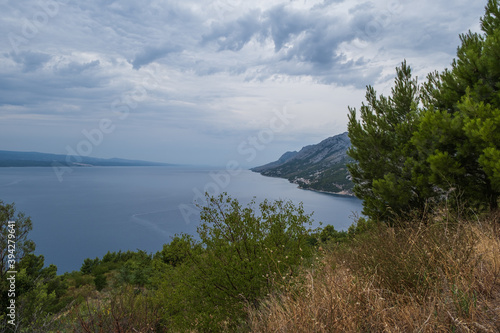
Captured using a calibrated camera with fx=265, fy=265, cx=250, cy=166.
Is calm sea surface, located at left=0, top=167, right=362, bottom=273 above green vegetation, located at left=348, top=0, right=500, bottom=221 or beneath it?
beneath

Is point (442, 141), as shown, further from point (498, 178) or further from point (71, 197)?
point (71, 197)

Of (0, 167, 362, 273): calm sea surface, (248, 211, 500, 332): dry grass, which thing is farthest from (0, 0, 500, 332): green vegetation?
(0, 167, 362, 273): calm sea surface

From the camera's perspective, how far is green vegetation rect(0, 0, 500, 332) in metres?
3.12

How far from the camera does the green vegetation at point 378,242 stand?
123 inches

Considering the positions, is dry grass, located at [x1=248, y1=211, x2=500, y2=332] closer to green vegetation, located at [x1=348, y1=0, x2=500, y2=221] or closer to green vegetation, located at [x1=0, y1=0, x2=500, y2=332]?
green vegetation, located at [x1=0, y1=0, x2=500, y2=332]

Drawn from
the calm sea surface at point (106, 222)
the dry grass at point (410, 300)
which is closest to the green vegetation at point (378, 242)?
the dry grass at point (410, 300)

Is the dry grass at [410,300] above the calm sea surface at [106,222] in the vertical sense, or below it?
above

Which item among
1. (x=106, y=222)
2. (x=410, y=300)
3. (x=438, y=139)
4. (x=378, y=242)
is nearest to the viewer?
(x=410, y=300)

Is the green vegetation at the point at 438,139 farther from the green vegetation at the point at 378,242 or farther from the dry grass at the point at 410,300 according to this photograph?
the dry grass at the point at 410,300

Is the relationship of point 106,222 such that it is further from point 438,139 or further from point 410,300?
point 410,300

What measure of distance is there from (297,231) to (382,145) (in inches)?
274

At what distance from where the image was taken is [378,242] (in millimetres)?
4719

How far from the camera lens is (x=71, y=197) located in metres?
141

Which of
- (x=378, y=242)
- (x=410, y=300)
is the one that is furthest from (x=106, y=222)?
(x=410, y=300)
